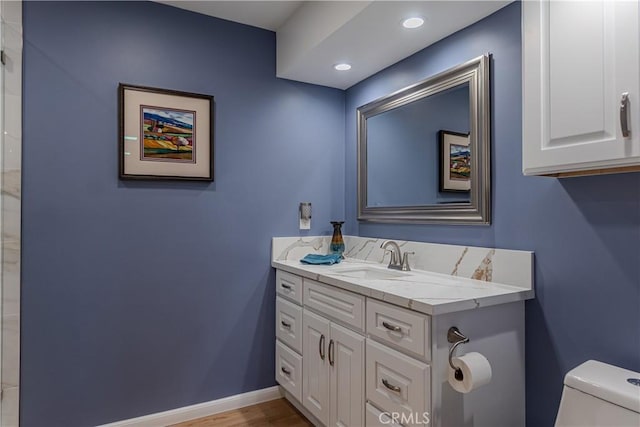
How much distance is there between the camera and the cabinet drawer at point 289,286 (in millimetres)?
2318

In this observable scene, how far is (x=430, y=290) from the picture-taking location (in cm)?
163

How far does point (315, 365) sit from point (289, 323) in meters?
0.37

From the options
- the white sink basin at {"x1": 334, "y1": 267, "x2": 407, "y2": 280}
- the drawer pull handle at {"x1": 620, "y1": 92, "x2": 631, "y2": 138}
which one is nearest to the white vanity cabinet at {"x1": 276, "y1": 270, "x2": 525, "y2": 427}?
the white sink basin at {"x1": 334, "y1": 267, "x2": 407, "y2": 280}

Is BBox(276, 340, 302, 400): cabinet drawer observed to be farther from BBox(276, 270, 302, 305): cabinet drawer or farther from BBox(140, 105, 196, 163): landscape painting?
BBox(140, 105, 196, 163): landscape painting

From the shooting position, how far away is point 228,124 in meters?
2.49

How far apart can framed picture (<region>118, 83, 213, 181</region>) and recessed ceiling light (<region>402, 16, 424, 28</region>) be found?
1.21 metres

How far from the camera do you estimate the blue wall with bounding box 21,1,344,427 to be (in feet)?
6.64

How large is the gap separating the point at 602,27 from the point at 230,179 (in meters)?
1.95

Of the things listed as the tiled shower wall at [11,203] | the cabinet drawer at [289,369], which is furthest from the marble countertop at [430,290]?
the tiled shower wall at [11,203]

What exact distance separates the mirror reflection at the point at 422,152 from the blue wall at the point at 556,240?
0.56ft

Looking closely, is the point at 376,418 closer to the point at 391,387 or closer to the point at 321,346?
the point at 391,387

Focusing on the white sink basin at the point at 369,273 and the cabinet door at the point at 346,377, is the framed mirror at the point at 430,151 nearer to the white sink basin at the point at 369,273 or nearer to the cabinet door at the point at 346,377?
the white sink basin at the point at 369,273

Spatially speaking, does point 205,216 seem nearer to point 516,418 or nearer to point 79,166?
point 79,166

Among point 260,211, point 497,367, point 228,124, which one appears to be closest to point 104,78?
point 228,124
